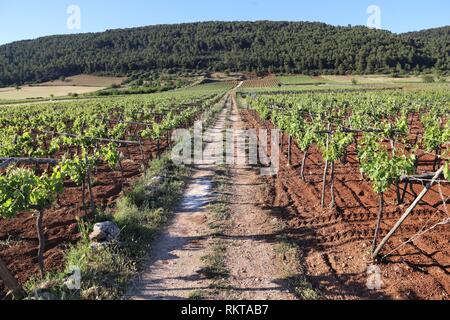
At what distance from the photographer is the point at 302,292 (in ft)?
22.3

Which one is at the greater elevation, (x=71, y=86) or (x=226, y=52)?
(x=226, y=52)

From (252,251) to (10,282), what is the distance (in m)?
4.88

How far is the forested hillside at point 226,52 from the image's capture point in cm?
10825

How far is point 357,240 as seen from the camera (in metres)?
8.56

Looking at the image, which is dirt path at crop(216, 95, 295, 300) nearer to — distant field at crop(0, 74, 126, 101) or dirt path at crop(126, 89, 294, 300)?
dirt path at crop(126, 89, 294, 300)

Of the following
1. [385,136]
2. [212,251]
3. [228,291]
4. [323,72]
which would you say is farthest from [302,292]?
[323,72]

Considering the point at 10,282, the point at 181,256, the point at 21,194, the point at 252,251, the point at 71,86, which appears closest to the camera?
the point at 10,282

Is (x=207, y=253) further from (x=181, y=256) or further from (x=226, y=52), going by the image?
(x=226, y=52)

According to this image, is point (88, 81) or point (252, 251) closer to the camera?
point (252, 251)

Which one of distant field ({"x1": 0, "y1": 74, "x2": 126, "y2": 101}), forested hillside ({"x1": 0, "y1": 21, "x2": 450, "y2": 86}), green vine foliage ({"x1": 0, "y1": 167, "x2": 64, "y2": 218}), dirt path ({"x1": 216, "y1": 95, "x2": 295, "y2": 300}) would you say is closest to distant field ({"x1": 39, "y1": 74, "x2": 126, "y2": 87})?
distant field ({"x1": 0, "y1": 74, "x2": 126, "y2": 101})

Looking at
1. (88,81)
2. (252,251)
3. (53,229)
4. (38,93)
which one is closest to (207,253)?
(252,251)

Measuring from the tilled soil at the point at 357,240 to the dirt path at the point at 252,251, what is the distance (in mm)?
626

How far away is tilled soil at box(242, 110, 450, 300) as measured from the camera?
6.84m

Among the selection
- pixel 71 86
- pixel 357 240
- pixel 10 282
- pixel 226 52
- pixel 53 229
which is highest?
pixel 226 52
